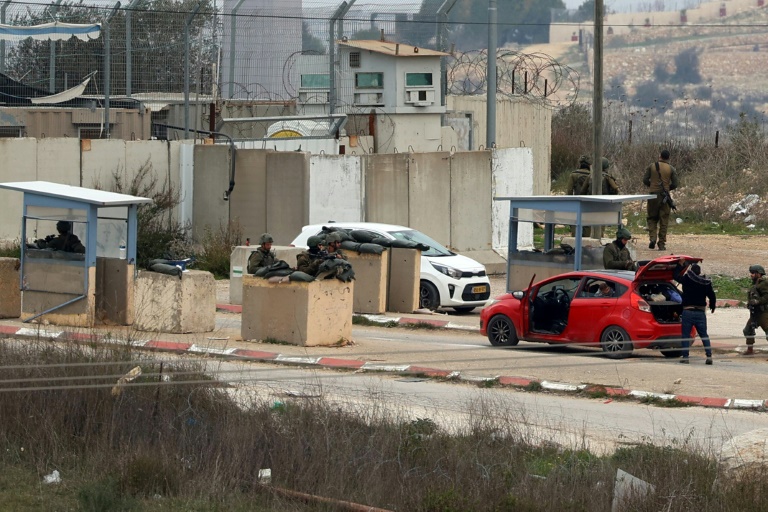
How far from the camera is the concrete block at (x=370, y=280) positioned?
2197cm

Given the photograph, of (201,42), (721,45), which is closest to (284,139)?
(201,42)

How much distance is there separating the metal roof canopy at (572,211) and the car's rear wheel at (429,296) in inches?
57.9

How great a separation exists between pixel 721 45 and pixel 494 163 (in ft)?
467

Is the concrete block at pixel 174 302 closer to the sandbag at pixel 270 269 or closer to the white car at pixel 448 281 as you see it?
the sandbag at pixel 270 269

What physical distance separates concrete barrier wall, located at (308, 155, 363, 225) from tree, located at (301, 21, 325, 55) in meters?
7.52

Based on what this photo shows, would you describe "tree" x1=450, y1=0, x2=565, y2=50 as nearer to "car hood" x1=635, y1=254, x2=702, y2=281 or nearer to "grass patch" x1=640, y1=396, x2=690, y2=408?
"car hood" x1=635, y1=254, x2=702, y2=281

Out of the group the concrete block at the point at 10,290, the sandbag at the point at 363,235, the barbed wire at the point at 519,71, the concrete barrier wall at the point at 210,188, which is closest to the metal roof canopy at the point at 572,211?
the sandbag at the point at 363,235

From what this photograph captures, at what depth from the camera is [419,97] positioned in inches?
1352

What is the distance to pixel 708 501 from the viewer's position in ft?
34.1

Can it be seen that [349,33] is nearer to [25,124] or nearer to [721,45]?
[25,124]

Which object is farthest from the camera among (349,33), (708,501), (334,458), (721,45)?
(721,45)

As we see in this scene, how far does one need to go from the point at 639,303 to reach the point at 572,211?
463cm

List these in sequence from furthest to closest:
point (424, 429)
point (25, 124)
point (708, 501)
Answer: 1. point (25, 124)
2. point (424, 429)
3. point (708, 501)

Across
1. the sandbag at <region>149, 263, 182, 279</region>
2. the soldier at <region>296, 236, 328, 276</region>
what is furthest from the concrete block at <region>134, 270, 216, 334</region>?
the soldier at <region>296, 236, 328, 276</region>
